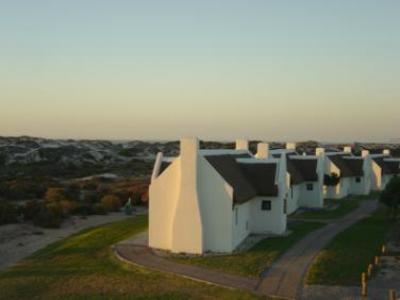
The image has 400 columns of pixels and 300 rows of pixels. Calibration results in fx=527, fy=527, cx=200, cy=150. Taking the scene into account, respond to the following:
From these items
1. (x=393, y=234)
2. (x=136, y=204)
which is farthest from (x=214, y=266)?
(x=136, y=204)

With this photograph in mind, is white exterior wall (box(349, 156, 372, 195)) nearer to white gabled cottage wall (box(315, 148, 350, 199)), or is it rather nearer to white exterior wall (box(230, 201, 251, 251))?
white gabled cottage wall (box(315, 148, 350, 199))

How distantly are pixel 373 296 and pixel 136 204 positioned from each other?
31.3 metres

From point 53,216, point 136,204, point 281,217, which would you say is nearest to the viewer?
point 281,217

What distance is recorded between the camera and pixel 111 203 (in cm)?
4334

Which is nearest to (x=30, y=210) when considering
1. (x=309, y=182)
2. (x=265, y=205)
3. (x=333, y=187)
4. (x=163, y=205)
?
(x=163, y=205)

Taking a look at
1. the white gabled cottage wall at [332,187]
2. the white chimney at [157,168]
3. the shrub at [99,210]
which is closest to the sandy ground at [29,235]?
the shrub at [99,210]

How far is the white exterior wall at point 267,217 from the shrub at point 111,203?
55.9 feet

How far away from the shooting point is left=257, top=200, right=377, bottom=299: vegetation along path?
18.7 m

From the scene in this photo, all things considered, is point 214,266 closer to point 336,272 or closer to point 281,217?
point 336,272

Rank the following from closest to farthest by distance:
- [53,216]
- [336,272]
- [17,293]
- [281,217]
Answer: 1. [17,293]
2. [336,272]
3. [281,217]
4. [53,216]

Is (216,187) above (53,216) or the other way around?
above

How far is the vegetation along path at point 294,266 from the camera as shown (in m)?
18.7

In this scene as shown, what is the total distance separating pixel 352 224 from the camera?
33.7 meters

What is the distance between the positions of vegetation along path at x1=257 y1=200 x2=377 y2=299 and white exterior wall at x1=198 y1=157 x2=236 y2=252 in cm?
272
